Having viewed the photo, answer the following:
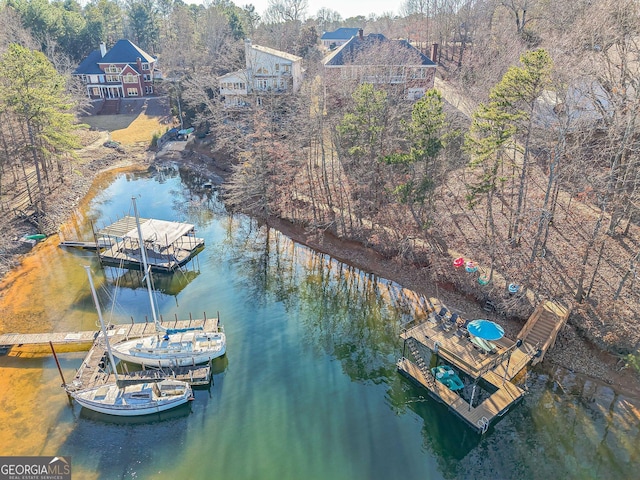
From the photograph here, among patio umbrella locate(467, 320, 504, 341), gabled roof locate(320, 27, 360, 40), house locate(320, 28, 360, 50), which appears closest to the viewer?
patio umbrella locate(467, 320, 504, 341)

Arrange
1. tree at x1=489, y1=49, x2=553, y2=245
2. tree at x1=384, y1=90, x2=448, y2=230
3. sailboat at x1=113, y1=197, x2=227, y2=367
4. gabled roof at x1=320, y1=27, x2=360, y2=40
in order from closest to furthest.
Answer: tree at x1=489, y1=49, x2=553, y2=245, sailboat at x1=113, y1=197, x2=227, y2=367, tree at x1=384, y1=90, x2=448, y2=230, gabled roof at x1=320, y1=27, x2=360, y2=40

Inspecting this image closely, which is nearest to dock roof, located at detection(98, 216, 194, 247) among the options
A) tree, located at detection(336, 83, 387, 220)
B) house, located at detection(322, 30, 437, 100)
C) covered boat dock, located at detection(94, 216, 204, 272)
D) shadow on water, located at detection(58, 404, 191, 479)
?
covered boat dock, located at detection(94, 216, 204, 272)

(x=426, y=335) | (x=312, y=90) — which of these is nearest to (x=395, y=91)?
(x=312, y=90)

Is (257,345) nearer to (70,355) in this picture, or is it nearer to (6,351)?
(70,355)

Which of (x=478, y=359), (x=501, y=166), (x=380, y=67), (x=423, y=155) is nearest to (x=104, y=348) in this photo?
(x=478, y=359)

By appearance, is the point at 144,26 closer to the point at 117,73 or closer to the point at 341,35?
the point at 117,73

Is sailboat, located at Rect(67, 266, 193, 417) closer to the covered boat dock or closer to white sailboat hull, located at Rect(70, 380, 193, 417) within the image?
white sailboat hull, located at Rect(70, 380, 193, 417)

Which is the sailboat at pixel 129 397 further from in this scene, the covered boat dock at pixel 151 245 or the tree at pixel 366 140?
the tree at pixel 366 140
